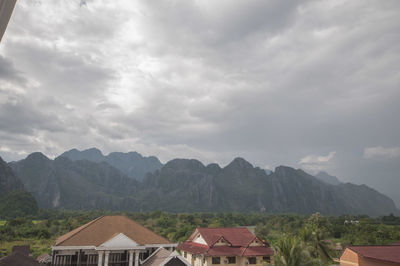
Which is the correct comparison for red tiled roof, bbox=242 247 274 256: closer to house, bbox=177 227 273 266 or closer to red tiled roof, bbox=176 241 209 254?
house, bbox=177 227 273 266

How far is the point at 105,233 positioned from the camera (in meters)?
27.3

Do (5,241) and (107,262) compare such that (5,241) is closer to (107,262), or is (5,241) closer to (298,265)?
(107,262)

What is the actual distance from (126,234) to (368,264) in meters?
22.9

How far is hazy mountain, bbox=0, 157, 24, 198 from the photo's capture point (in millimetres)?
149375

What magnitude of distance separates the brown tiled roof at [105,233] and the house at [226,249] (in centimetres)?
832

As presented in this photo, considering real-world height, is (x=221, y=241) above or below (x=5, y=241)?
above

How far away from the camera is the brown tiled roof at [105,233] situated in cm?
2523

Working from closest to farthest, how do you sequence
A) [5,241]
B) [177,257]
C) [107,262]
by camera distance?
[177,257]
[107,262]
[5,241]

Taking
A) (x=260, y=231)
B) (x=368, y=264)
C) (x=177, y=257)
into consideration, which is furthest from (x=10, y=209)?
(x=368, y=264)

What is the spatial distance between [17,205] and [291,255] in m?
136

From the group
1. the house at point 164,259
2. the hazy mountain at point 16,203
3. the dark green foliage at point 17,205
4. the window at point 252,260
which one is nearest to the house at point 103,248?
the house at point 164,259

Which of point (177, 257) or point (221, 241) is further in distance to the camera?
point (221, 241)

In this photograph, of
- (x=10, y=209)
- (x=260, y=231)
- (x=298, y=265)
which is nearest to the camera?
(x=298, y=265)

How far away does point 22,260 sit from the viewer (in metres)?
22.8
